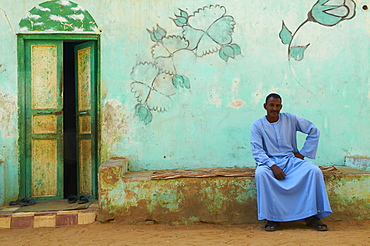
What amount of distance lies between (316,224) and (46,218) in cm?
298

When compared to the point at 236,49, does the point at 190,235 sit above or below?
below

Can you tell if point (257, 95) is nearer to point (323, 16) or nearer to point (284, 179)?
point (323, 16)

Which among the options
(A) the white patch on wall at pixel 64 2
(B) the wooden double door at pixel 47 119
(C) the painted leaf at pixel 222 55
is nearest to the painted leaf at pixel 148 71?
(B) the wooden double door at pixel 47 119

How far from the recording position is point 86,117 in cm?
527

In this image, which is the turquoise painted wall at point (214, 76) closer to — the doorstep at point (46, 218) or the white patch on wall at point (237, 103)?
the white patch on wall at point (237, 103)

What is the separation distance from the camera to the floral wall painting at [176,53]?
5.15 meters

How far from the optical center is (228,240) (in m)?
3.67

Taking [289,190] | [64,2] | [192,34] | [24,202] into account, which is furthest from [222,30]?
[24,202]

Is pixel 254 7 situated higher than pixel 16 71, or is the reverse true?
pixel 254 7

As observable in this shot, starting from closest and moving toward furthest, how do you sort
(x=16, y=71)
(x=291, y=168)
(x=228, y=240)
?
(x=228, y=240) < (x=291, y=168) < (x=16, y=71)

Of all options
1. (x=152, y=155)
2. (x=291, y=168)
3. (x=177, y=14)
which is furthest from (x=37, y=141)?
(x=291, y=168)

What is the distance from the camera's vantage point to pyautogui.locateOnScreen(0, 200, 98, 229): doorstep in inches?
172

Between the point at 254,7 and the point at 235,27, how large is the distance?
39cm

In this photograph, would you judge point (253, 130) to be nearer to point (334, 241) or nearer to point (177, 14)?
point (334, 241)
